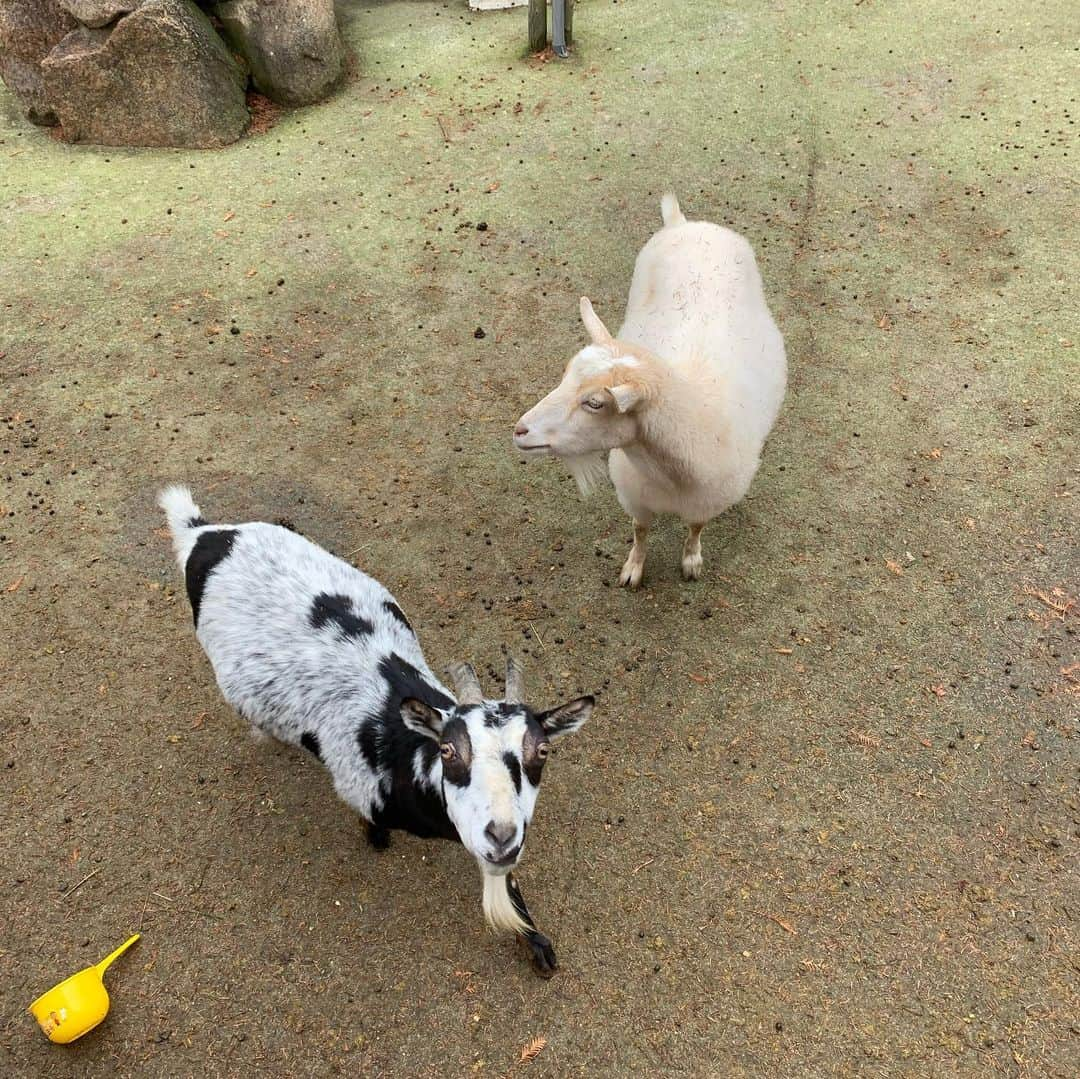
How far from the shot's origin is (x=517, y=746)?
239cm

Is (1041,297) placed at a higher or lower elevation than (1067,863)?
higher

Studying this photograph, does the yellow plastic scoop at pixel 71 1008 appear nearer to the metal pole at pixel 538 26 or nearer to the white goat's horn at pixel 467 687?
the white goat's horn at pixel 467 687

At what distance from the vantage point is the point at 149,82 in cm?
747

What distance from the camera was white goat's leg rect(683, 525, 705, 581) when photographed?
4.12 m

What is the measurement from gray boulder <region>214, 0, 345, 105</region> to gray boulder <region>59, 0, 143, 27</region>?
886mm

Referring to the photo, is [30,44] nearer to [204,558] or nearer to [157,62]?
[157,62]

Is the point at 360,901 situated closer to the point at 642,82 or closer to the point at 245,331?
the point at 245,331

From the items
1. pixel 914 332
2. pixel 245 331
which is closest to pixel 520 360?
pixel 245 331

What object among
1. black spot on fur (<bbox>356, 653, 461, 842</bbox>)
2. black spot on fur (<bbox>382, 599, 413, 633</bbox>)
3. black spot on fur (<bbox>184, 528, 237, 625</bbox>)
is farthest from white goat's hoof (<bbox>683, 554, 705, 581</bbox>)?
black spot on fur (<bbox>184, 528, 237, 625</bbox>)

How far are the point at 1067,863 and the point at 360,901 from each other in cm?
272

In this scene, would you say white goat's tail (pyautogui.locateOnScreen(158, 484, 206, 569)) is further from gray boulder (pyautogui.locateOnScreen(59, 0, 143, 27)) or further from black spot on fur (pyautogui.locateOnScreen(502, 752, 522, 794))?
gray boulder (pyautogui.locateOnScreen(59, 0, 143, 27))

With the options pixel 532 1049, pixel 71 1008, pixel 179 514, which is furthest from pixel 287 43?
pixel 532 1049

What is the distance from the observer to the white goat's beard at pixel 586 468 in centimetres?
346

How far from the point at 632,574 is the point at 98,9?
7393mm
